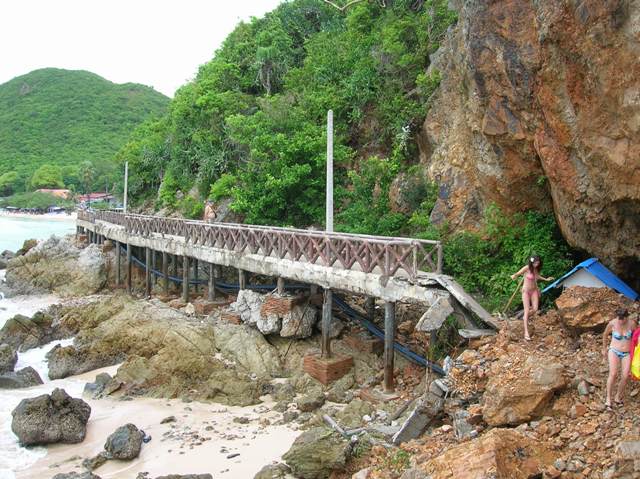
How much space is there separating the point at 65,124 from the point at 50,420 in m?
115

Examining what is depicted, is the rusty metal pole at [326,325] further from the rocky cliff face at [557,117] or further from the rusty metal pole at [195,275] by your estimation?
the rusty metal pole at [195,275]

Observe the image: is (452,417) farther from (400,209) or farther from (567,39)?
(400,209)

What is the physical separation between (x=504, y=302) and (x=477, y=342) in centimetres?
305

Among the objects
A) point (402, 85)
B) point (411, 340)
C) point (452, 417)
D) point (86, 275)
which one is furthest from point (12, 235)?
point (452, 417)

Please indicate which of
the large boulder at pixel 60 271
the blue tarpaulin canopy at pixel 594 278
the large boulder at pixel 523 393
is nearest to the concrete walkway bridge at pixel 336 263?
A: the blue tarpaulin canopy at pixel 594 278

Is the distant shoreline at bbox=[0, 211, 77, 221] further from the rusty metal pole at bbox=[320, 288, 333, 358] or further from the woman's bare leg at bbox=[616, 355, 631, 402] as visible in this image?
the woman's bare leg at bbox=[616, 355, 631, 402]

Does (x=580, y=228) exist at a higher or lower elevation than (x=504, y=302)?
higher

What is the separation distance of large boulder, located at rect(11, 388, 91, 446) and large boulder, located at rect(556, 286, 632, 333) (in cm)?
958

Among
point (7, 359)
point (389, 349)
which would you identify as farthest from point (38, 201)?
point (389, 349)

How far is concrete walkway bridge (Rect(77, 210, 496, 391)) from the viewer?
10406 mm

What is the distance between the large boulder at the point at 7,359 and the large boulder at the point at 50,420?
444cm

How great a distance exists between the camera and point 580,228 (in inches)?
412

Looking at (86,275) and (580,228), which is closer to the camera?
(580,228)

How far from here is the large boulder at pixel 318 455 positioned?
26.8 feet
